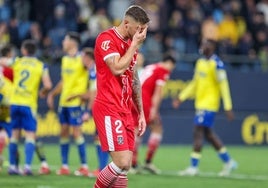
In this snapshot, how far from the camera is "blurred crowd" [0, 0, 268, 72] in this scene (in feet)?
79.3

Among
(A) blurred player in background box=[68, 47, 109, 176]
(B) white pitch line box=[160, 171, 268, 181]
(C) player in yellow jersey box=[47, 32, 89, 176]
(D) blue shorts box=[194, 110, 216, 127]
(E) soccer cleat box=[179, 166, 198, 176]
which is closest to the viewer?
(A) blurred player in background box=[68, 47, 109, 176]

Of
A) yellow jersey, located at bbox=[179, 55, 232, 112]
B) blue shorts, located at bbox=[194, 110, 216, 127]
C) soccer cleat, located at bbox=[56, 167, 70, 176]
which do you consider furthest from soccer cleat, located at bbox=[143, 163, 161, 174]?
soccer cleat, located at bbox=[56, 167, 70, 176]

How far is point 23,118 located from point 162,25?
10886 millimetres

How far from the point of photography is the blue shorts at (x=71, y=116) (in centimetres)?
1617

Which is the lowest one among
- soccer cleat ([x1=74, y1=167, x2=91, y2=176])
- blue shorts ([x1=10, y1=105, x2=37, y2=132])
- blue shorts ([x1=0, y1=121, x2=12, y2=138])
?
soccer cleat ([x1=74, y1=167, x2=91, y2=176])

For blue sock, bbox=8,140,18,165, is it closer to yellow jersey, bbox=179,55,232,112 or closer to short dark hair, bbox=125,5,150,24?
yellow jersey, bbox=179,55,232,112

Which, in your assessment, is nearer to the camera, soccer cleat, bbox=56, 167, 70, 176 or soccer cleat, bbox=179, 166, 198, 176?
soccer cleat, bbox=56, 167, 70, 176

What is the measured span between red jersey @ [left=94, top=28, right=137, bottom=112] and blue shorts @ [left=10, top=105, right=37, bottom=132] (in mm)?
5236

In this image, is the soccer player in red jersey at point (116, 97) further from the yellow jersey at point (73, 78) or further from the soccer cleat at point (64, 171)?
the yellow jersey at point (73, 78)

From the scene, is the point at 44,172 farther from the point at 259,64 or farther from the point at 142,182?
the point at 259,64

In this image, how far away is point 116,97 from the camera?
10.4 meters

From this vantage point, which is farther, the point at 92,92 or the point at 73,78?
the point at 73,78

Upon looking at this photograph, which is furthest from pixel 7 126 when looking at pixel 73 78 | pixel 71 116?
pixel 73 78

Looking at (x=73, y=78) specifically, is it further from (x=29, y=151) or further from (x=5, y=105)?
(x=29, y=151)
